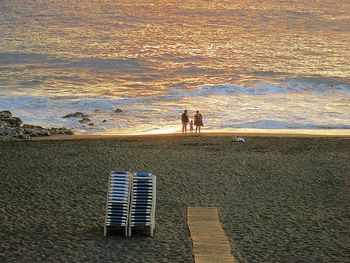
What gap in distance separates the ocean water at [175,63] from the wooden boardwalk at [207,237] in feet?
55.7

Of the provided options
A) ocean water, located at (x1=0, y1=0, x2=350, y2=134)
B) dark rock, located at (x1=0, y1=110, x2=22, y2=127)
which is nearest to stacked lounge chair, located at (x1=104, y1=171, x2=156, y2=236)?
dark rock, located at (x1=0, y1=110, x2=22, y2=127)

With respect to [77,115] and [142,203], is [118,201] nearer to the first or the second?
[142,203]

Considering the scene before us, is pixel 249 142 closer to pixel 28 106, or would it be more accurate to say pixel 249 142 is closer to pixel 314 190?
pixel 314 190

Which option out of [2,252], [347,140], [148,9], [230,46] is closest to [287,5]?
[148,9]

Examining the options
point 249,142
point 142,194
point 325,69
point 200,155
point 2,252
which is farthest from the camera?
point 325,69

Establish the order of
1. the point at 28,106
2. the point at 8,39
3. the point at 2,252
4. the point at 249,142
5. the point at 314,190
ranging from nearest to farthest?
the point at 2,252 → the point at 314,190 → the point at 249,142 → the point at 28,106 → the point at 8,39

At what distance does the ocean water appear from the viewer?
127 ft

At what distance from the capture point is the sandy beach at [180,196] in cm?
1404

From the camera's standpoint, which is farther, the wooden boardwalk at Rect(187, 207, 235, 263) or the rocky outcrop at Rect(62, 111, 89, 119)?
the rocky outcrop at Rect(62, 111, 89, 119)

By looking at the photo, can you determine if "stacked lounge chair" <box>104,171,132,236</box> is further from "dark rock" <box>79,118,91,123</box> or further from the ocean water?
"dark rock" <box>79,118,91,123</box>

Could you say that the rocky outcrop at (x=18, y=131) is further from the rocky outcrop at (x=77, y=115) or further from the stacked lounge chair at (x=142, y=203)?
the stacked lounge chair at (x=142, y=203)

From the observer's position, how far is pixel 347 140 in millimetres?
26062

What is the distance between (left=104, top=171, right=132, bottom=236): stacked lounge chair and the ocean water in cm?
1813

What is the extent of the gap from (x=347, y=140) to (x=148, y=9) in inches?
2698
